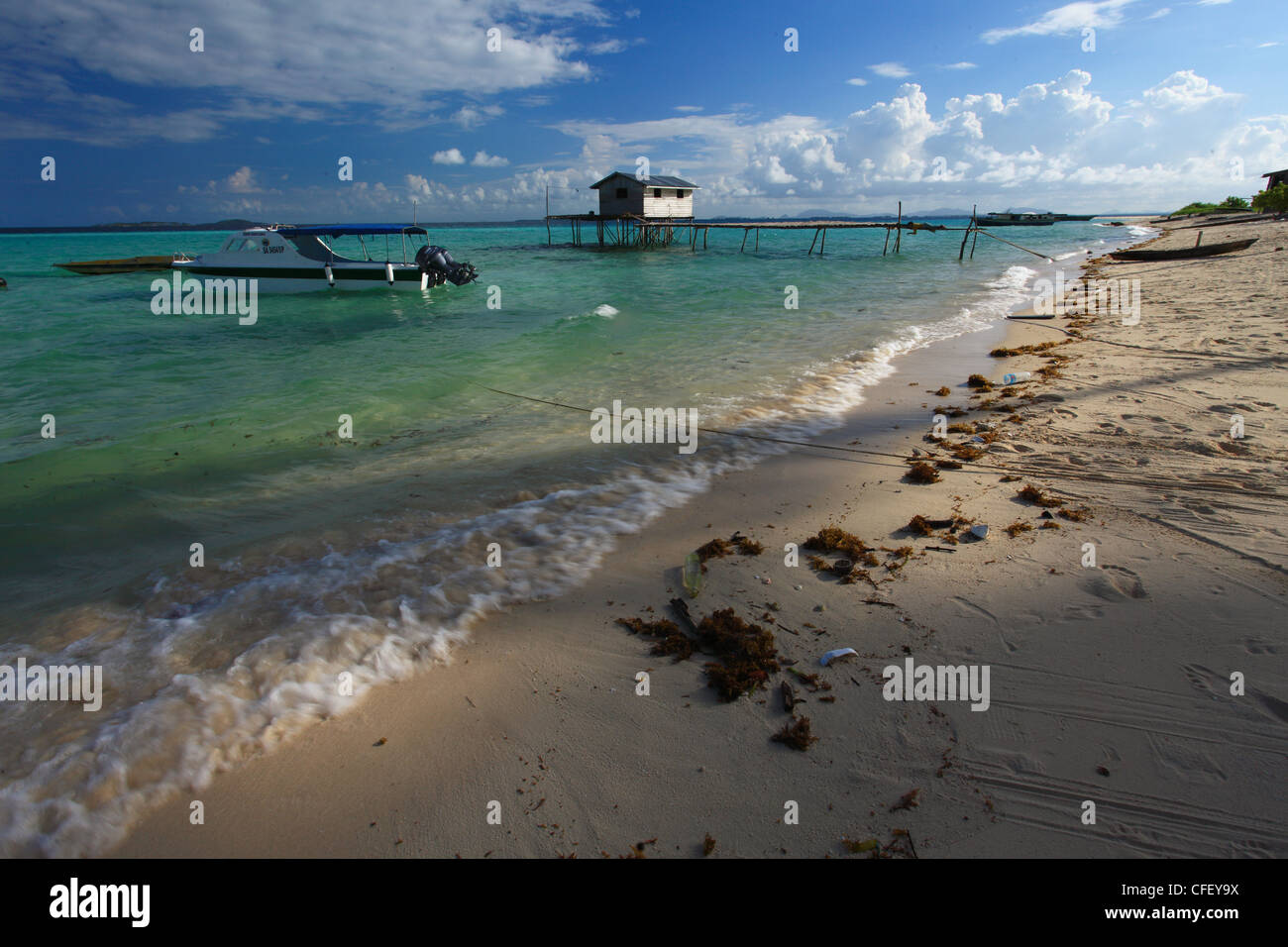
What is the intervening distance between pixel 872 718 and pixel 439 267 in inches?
1169

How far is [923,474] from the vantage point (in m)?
6.05

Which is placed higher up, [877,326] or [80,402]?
[877,326]

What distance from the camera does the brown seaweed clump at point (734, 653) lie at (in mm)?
3414

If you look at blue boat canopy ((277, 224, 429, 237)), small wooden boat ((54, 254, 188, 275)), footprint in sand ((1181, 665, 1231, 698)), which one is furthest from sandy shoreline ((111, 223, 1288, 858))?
small wooden boat ((54, 254, 188, 275))

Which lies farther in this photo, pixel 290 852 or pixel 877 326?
pixel 877 326

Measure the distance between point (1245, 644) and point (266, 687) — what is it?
569cm

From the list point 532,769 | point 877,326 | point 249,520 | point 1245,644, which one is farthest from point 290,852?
point 877,326

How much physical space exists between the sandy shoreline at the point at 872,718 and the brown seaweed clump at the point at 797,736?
0.04m

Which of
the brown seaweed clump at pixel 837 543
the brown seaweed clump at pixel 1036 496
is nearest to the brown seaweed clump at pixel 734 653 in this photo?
the brown seaweed clump at pixel 837 543

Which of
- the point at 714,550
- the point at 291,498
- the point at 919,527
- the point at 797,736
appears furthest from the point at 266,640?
the point at 919,527

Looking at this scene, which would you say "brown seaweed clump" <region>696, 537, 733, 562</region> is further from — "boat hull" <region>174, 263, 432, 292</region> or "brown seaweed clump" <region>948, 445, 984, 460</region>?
"boat hull" <region>174, 263, 432, 292</region>

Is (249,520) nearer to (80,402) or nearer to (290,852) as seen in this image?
(290,852)

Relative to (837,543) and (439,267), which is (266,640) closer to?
(837,543)
